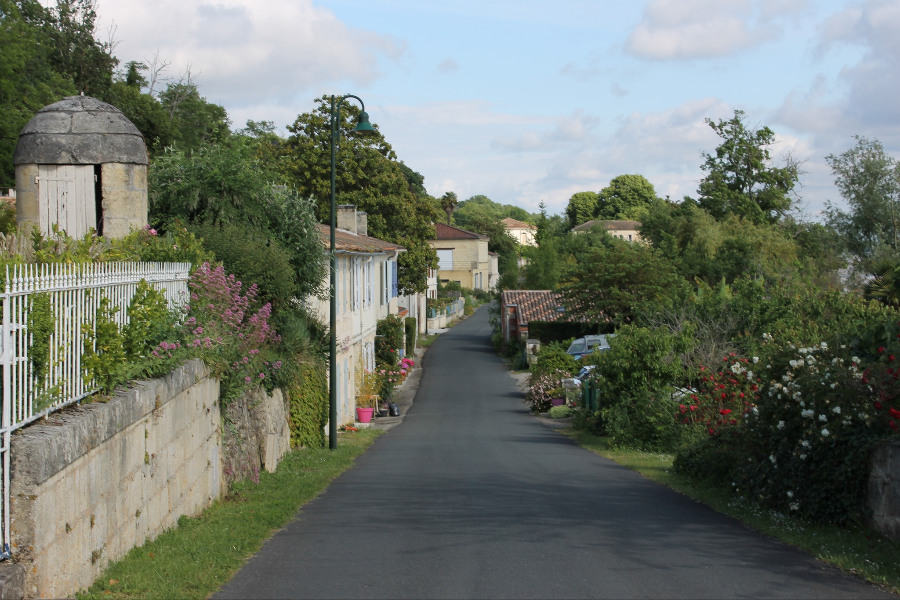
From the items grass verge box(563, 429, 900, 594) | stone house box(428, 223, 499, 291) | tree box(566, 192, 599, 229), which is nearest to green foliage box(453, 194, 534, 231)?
tree box(566, 192, 599, 229)

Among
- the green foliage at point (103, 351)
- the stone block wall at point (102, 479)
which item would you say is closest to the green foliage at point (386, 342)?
the stone block wall at point (102, 479)

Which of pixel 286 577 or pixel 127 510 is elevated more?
pixel 127 510

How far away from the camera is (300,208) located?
17953mm

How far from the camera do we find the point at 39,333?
541 cm

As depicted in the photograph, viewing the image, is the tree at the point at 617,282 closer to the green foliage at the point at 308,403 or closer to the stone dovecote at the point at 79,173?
the green foliage at the point at 308,403

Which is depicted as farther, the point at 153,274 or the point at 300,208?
the point at 300,208

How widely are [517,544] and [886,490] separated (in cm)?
371

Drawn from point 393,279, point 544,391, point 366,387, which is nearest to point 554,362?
point 544,391

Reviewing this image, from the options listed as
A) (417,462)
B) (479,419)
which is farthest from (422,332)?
(417,462)

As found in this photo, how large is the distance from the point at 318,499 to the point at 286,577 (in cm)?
487

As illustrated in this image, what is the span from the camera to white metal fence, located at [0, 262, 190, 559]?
15.8 feet

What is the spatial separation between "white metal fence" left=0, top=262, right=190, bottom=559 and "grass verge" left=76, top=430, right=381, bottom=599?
4.46 ft

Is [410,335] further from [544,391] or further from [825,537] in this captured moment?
[825,537]

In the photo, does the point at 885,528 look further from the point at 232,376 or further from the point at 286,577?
the point at 232,376
